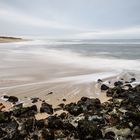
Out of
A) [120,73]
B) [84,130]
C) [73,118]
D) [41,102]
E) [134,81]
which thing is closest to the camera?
[84,130]

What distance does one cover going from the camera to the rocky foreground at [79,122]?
877 centimetres

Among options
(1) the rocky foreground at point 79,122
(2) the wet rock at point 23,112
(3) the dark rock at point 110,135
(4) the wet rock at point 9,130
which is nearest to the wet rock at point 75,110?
(1) the rocky foreground at point 79,122

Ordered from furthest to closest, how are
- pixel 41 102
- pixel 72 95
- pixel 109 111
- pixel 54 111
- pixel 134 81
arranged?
1. pixel 134 81
2. pixel 72 95
3. pixel 41 102
4. pixel 54 111
5. pixel 109 111

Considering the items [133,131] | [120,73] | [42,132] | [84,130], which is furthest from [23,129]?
[120,73]

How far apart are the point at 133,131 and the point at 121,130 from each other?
0.38 meters

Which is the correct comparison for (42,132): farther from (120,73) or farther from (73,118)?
(120,73)

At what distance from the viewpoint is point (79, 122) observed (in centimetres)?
925

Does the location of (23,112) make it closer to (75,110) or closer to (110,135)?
(75,110)

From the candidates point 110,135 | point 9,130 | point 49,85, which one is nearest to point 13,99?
point 49,85

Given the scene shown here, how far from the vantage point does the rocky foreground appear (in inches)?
345

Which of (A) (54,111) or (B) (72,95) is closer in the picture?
(A) (54,111)

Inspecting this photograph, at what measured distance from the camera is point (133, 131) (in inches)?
355

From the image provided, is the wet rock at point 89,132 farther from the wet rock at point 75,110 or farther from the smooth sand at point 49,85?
the smooth sand at point 49,85

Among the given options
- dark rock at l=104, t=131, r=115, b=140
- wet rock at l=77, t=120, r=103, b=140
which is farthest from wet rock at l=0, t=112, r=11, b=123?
dark rock at l=104, t=131, r=115, b=140
